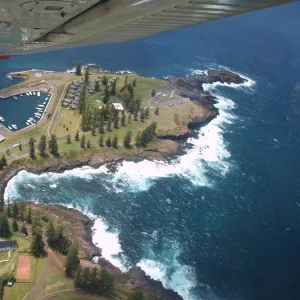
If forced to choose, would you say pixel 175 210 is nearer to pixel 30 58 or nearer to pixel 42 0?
pixel 42 0

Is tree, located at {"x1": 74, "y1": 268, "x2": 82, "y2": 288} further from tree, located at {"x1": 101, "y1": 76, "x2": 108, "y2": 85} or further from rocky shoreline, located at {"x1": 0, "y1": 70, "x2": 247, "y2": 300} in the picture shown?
tree, located at {"x1": 101, "y1": 76, "x2": 108, "y2": 85}

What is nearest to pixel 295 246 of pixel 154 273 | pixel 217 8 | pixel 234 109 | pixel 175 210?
pixel 175 210

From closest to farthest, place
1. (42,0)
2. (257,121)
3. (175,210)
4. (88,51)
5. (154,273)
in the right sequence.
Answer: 1. (42,0)
2. (154,273)
3. (175,210)
4. (257,121)
5. (88,51)

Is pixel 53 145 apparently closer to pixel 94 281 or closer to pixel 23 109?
pixel 23 109

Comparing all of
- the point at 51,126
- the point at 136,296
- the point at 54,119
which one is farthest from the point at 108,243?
the point at 54,119

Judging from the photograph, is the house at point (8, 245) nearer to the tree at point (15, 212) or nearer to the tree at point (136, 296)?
the tree at point (15, 212)

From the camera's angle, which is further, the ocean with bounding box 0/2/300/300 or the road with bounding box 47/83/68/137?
the road with bounding box 47/83/68/137

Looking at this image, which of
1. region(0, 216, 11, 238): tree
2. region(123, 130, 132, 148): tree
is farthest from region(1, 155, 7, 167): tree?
region(123, 130, 132, 148): tree
